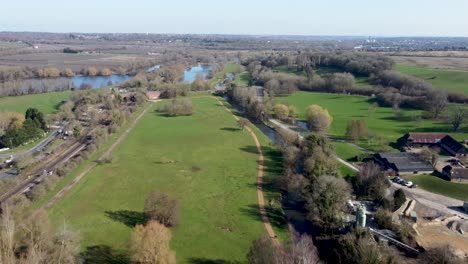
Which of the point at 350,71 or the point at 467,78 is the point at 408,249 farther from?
the point at 350,71

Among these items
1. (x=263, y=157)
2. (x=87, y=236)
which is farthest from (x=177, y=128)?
(x=87, y=236)

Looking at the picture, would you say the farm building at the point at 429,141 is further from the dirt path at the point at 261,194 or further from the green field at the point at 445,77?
the green field at the point at 445,77

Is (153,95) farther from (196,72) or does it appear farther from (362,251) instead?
(362,251)

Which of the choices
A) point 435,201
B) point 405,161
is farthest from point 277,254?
point 405,161

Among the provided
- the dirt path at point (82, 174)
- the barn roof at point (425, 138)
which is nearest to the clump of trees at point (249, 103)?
the dirt path at point (82, 174)

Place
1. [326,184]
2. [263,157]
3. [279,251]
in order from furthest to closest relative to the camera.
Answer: [263,157] < [326,184] < [279,251]
